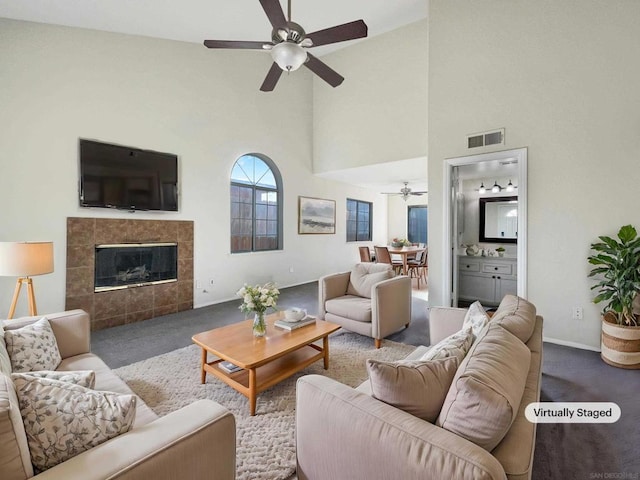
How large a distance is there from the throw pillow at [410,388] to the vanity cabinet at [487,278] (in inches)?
161

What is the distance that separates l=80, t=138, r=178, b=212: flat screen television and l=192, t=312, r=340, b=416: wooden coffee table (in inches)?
97.7

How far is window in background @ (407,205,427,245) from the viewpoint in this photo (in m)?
9.59

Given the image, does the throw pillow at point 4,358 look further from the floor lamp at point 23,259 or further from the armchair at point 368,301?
the armchair at point 368,301

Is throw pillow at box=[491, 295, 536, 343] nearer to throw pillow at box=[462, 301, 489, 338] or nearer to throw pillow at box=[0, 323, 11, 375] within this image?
throw pillow at box=[462, 301, 489, 338]

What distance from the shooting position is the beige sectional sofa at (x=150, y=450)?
0.87m

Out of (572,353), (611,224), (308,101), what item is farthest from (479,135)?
(308,101)

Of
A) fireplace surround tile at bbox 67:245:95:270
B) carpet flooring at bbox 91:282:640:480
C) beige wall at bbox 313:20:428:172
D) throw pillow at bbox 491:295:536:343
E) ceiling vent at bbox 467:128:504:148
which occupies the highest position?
beige wall at bbox 313:20:428:172

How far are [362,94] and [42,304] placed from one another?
18.6 feet

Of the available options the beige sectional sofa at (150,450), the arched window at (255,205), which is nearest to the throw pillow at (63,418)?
the beige sectional sofa at (150,450)

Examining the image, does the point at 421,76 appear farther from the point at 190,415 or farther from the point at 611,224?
the point at 190,415

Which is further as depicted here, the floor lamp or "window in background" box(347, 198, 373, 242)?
"window in background" box(347, 198, 373, 242)

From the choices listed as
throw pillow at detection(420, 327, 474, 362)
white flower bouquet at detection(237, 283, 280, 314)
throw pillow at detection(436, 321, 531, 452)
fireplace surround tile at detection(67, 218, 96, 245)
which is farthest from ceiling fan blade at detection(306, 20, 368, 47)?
fireplace surround tile at detection(67, 218, 96, 245)

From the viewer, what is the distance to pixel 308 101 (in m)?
6.56

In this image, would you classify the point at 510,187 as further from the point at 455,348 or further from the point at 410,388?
the point at 410,388
